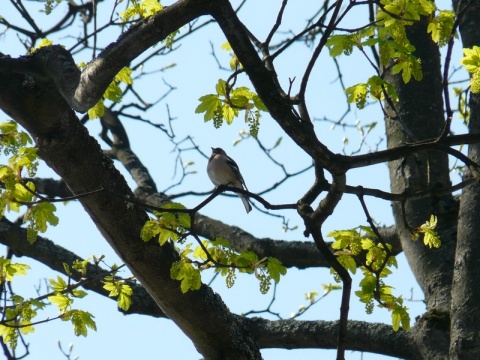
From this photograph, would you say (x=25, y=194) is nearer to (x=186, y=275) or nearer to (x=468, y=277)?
(x=186, y=275)

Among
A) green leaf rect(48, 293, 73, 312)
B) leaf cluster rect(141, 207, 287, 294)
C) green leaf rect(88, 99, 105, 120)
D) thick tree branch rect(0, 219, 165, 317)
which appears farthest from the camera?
thick tree branch rect(0, 219, 165, 317)

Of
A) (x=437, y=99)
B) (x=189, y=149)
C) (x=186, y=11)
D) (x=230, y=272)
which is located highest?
(x=189, y=149)

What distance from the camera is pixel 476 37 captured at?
5023 mm

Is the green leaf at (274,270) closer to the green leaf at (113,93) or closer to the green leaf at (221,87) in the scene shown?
the green leaf at (221,87)

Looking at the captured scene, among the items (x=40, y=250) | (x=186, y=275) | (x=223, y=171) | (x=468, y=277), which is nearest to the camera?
(x=186, y=275)

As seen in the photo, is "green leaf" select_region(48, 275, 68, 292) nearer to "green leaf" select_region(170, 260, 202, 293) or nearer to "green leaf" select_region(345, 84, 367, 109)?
"green leaf" select_region(170, 260, 202, 293)

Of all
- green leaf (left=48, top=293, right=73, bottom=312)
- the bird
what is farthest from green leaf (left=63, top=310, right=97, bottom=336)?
the bird

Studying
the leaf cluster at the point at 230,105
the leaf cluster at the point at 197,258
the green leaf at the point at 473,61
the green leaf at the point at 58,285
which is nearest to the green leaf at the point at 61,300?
the green leaf at the point at 58,285

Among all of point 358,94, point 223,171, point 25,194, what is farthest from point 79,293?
point 223,171

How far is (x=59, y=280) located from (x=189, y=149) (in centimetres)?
373

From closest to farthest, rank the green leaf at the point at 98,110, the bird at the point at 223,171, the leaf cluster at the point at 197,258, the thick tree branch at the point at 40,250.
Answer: the leaf cluster at the point at 197,258 < the green leaf at the point at 98,110 < the thick tree branch at the point at 40,250 < the bird at the point at 223,171

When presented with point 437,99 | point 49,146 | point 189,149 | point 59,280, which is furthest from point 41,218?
point 189,149

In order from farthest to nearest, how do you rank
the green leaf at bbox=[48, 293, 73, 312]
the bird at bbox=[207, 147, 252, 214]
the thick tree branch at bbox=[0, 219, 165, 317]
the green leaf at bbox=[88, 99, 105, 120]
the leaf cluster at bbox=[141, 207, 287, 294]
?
the bird at bbox=[207, 147, 252, 214]
the thick tree branch at bbox=[0, 219, 165, 317]
the green leaf at bbox=[88, 99, 105, 120]
the green leaf at bbox=[48, 293, 73, 312]
the leaf cluster at bbox=[141, 207, 287, 294]

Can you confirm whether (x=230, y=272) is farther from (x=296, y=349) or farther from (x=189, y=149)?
(x=189, y=149)
